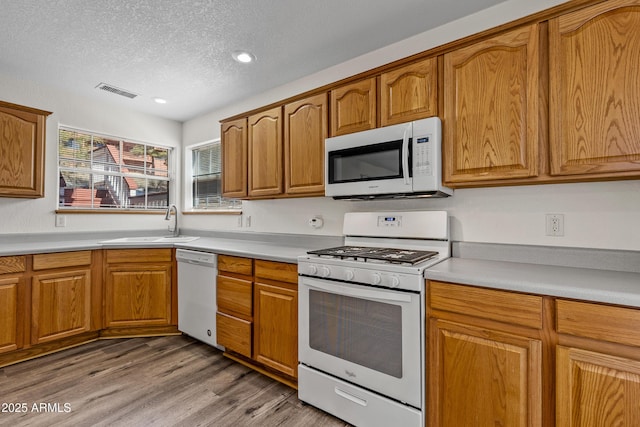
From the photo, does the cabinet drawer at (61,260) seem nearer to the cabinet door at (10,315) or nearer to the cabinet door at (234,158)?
the cabinet door at (10,315)

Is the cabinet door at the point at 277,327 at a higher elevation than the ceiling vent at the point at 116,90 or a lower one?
lower

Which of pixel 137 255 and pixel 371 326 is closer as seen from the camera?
pixel 371 326

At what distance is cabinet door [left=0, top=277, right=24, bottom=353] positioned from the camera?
2.29 metres

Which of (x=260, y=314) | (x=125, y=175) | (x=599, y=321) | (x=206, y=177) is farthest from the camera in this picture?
(x=206, y=177)

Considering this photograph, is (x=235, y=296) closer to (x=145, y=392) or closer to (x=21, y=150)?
(x=145, y=392)

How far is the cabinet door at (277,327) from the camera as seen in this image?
2.02 m

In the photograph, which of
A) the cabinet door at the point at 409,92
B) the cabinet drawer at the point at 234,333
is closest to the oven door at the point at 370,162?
the cabinet door at the point at 409,92

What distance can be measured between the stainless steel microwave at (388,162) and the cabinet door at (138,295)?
1915mm

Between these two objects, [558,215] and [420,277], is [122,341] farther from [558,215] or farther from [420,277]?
[558,215]

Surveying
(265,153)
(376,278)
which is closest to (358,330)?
(376,278)

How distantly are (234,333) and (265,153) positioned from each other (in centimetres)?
146

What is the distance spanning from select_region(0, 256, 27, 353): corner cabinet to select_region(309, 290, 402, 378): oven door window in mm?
2304

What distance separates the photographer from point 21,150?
2590 millimetres

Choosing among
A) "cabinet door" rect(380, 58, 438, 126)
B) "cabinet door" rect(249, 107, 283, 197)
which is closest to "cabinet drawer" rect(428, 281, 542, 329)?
"cabinet door" rect(380, 58, 438, 126)
